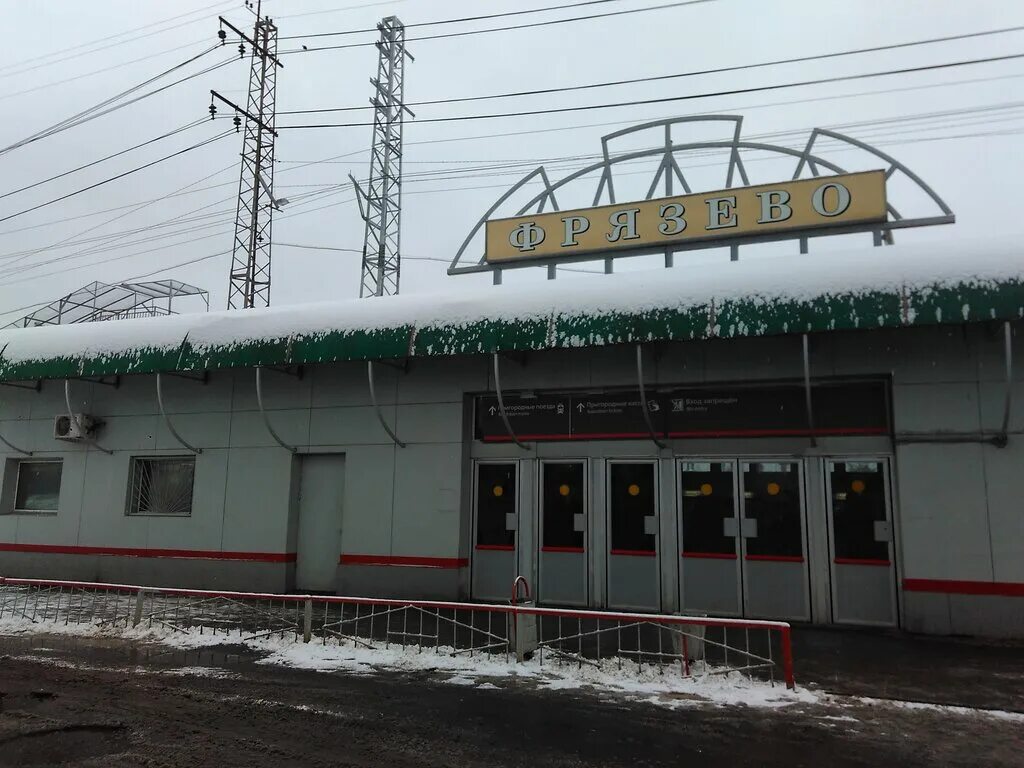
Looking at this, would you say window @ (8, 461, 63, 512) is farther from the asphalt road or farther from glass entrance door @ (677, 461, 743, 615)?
glass entrance door @ (677, 461, 743, 615)

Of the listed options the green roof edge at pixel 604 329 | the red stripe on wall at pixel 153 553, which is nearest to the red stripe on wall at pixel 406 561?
the red stripe on wall at pixel 153 553

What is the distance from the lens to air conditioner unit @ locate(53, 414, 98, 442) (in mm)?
14570

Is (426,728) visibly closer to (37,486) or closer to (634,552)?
(634,552)

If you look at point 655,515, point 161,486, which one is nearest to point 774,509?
point 655,515

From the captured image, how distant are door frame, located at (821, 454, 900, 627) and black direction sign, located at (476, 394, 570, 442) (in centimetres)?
396

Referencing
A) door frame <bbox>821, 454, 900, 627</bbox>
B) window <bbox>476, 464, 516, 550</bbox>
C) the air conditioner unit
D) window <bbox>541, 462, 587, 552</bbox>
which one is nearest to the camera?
door frame <bbox>821, 454, 900, 627</bbox>

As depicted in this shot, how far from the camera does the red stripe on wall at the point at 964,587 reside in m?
9.17

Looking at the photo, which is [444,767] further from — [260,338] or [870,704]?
[260,338]

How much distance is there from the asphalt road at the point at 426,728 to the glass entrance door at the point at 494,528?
14.9 ft

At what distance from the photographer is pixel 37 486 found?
618 inches

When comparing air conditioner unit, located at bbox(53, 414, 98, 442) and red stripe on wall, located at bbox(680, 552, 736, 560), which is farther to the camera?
air conditioner unit, located at bbox(53, 414, 98, 442)

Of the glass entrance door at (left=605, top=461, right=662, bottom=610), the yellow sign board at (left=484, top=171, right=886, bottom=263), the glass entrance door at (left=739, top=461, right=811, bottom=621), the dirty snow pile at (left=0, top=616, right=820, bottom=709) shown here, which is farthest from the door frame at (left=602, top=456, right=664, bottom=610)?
the yellow sign board at (left=484, top=171, right=886, bottom=263)

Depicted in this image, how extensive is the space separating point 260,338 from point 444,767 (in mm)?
8733

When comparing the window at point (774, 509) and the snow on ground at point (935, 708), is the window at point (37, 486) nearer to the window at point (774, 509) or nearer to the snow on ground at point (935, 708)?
the window at point (774, 509)
